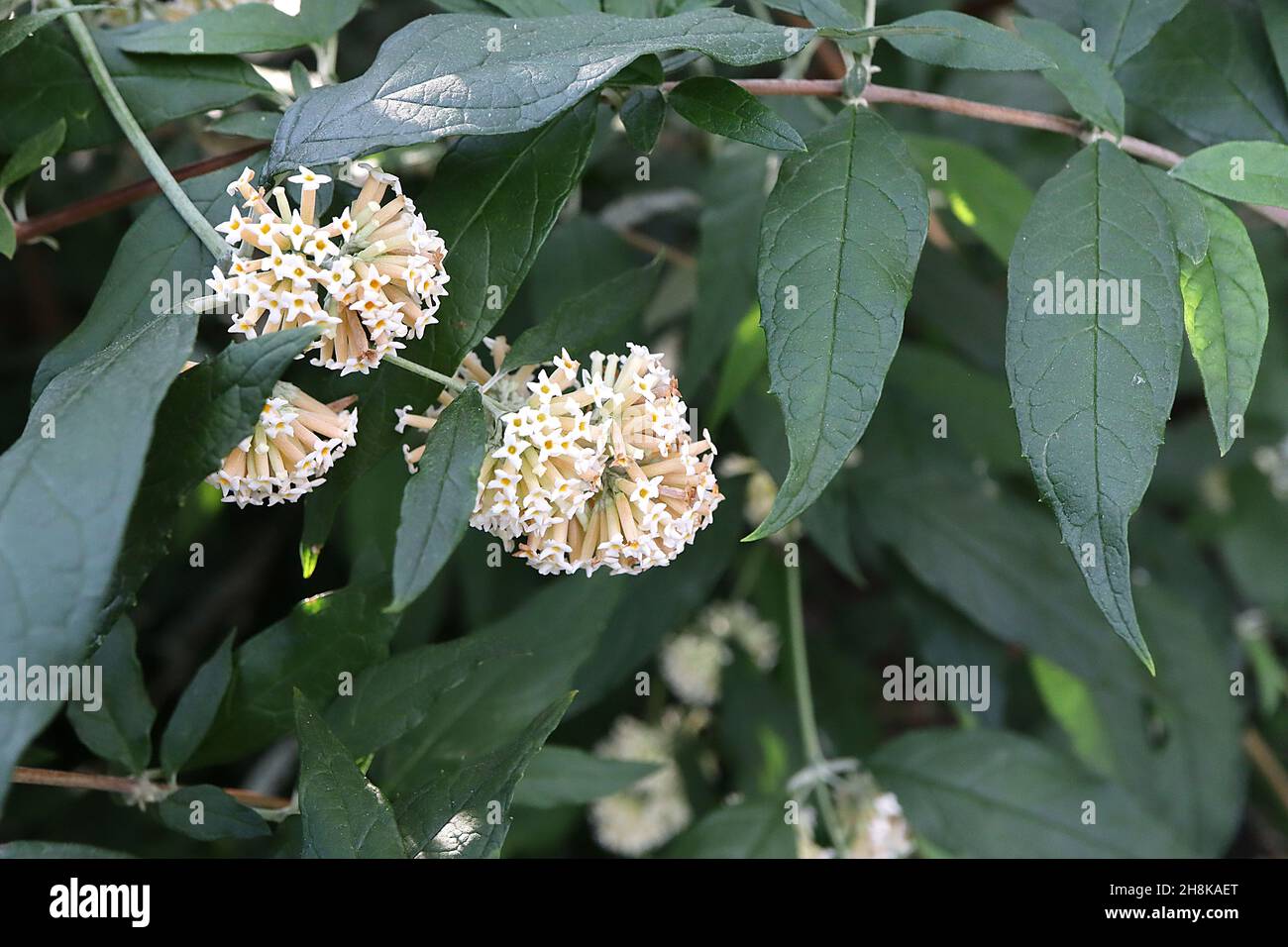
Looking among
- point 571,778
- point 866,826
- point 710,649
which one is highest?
point 710,649

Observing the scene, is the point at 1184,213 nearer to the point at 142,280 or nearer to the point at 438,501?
the point at 438,501

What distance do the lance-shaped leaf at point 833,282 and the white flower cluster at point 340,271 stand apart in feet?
1.06

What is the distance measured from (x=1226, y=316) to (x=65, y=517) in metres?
1.07

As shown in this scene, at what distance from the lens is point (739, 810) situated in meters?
1.66

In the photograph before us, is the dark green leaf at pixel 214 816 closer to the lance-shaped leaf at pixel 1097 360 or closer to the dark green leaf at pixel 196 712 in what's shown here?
the dark green leaf at pixel 196 712

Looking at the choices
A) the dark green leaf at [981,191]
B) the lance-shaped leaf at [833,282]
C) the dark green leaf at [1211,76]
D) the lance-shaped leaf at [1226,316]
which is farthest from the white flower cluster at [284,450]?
Result: the dark green leaf at [1211,76]

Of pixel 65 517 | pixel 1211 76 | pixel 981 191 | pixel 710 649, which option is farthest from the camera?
pixel 710 649

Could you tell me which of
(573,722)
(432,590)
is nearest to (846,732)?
(573,722)

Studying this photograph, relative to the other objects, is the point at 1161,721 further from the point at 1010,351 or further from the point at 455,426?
the point at 455,426

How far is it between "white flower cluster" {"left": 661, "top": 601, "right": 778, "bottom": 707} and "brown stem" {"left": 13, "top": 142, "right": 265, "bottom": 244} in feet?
4.71

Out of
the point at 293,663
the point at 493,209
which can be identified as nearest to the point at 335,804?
the point at 293,663

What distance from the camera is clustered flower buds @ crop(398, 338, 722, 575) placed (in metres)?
1.00

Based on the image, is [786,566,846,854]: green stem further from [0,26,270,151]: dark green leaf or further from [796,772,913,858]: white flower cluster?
[0,26,270,151]: dark green leaf

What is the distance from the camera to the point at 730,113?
1073 millimetres
